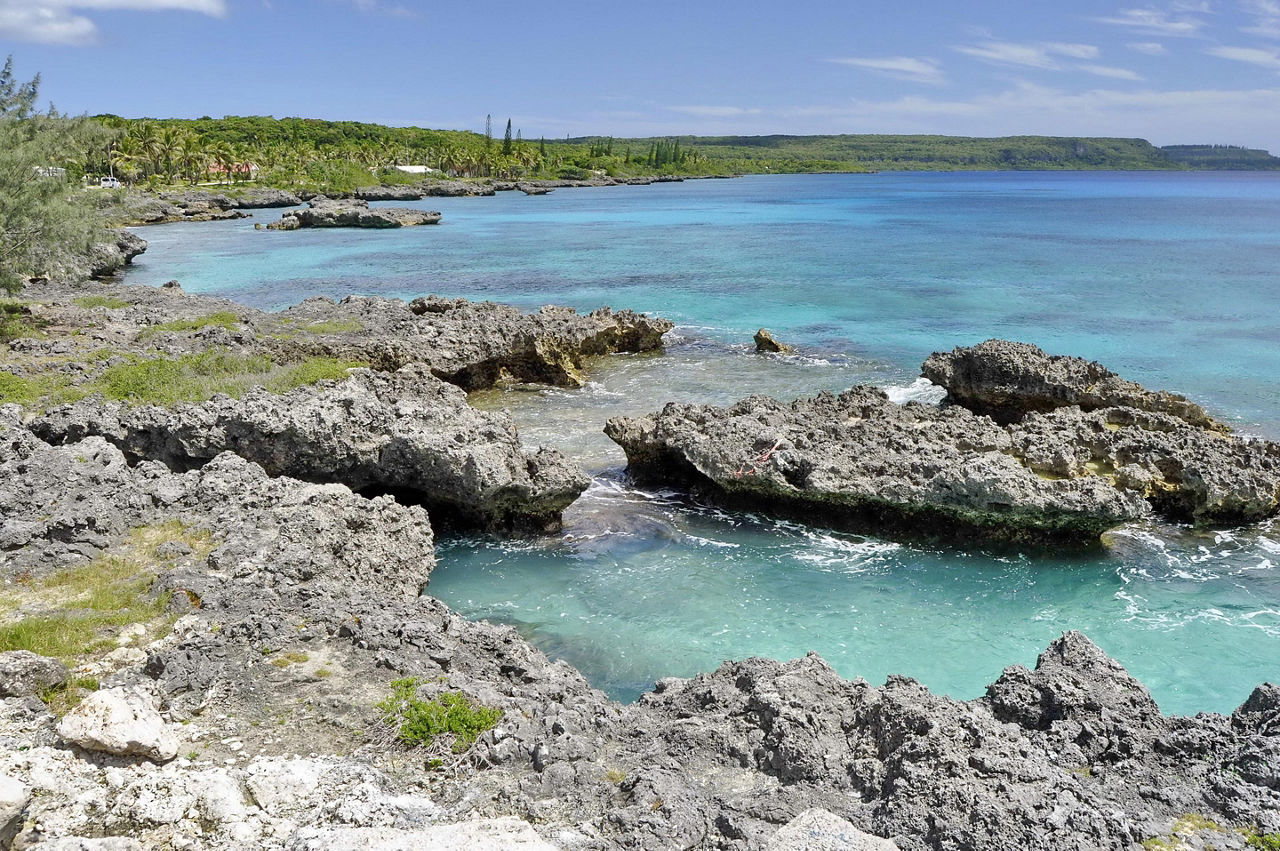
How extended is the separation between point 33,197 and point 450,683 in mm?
25524

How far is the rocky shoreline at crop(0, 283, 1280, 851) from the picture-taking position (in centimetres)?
691

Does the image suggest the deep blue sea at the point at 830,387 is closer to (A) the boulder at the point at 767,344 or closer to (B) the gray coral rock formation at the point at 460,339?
(A) the boulder at the point at 767,344

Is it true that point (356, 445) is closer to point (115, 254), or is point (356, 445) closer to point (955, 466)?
point (955, 466)

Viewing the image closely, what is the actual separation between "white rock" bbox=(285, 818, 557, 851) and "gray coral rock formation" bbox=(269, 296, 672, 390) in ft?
69.5

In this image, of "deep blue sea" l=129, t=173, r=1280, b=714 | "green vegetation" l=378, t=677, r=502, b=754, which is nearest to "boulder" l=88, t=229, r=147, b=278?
"deep blue sea" l=129, t=173, r=1280, b=714

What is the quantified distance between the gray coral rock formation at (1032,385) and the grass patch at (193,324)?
21566 millimetres

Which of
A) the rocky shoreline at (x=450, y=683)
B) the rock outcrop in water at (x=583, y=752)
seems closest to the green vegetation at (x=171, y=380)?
the rocky shoreline at (x=450, y=683)

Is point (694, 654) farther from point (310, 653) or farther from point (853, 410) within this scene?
point (853, 410)

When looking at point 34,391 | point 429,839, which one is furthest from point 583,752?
point 34,391

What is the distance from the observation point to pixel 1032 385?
2355cm

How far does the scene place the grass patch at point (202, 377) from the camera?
1895 cm

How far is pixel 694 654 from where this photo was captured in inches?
535

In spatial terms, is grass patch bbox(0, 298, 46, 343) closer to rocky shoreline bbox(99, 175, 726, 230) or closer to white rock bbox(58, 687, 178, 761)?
rocky shoreline bbox(99, 175, 726, 230)

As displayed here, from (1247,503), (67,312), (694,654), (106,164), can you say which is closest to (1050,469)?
Result: (1247,503)
